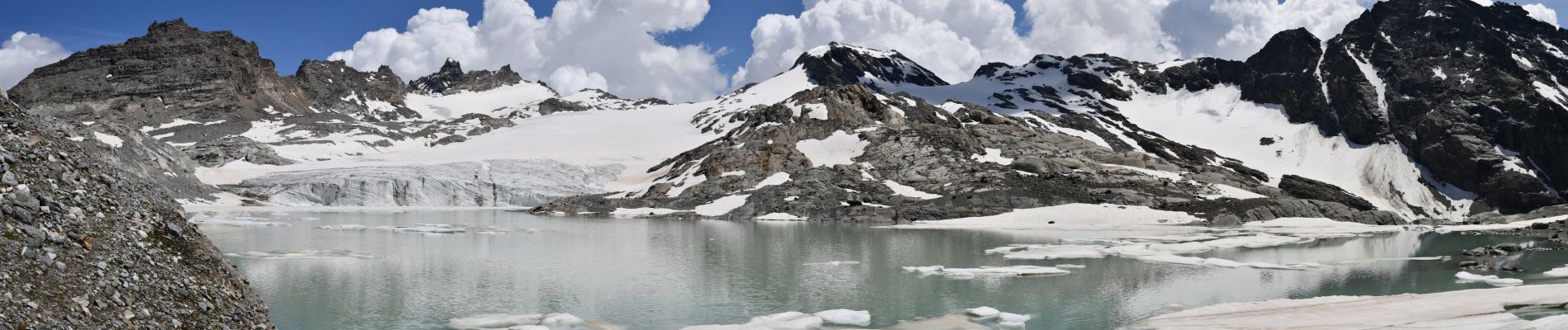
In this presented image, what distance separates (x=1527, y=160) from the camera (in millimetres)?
127062

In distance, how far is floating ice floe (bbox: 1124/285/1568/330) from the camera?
64.0 feet

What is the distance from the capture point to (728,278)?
111 ft

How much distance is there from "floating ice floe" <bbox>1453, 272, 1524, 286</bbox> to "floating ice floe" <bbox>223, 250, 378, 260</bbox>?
4213cm

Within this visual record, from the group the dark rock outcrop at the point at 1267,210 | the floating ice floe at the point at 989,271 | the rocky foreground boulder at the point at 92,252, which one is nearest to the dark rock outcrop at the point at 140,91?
the dark rock outcrop at the point at 1267,210

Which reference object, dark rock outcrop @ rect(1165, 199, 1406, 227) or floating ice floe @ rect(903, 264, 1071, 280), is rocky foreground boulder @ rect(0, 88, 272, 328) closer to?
floating ice floe @ rect(903, 264, 1071, 280)

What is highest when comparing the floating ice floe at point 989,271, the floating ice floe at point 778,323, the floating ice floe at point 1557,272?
the floating ice floe at point 989,271

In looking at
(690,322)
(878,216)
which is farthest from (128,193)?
(878,216)

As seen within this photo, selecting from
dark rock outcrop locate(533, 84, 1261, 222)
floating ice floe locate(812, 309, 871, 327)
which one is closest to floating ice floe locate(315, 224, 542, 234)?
dark rock outcrop locate(533, 84, 1261, 222)

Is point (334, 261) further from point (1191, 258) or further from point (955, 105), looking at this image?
point (955, 105)

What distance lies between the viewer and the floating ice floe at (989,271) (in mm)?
34625

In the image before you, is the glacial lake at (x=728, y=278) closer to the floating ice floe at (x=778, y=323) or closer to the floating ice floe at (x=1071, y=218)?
the floating ice floe at (x=778, y=323)

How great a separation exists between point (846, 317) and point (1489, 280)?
25091mm

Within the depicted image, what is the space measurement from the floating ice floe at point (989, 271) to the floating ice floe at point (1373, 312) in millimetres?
9291

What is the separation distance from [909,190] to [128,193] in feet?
255
